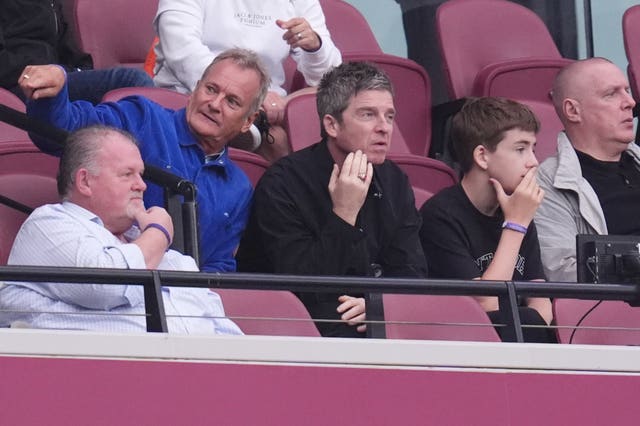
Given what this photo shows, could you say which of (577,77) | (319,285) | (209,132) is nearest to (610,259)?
(319,285)

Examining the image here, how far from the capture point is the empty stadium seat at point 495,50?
539 cm

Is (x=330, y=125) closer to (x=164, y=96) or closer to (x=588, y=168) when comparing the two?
(x=164, y=96)

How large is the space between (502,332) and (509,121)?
1.36m

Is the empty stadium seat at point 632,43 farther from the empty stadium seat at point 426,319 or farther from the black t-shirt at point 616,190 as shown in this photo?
the empty stadium seat at point 426,319

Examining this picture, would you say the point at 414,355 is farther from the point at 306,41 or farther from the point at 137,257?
the point at 306,41

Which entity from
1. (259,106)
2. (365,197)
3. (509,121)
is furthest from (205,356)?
(509,121)

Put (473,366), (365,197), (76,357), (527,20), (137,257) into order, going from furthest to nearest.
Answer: (527,20) < (365,197) < (137,257) < (473,366) < (76,357)

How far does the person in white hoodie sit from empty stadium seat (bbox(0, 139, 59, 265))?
0.91 m

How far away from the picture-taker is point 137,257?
3.14 metres

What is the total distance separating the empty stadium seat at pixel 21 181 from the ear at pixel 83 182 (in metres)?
0.22

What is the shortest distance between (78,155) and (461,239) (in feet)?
3.94

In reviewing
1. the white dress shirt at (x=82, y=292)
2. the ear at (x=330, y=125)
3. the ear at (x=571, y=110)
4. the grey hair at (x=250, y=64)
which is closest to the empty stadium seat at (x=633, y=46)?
the ear at (x=571, y=110)

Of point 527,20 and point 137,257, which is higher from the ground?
point 137,257

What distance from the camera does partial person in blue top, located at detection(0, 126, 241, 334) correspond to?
3.01 meters
